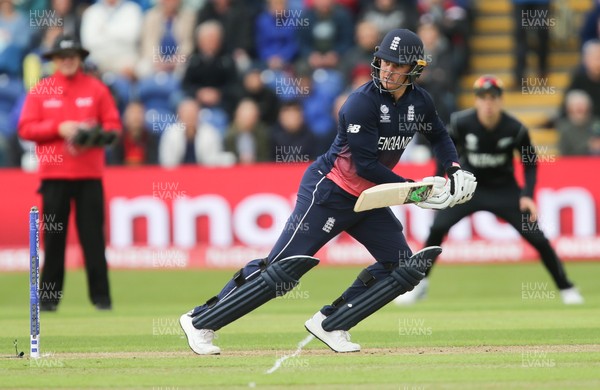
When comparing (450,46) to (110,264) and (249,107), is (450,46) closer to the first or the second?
(249,107)

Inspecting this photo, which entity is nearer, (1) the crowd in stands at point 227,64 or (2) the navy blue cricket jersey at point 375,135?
(2) the navy blue cricket jersey at point 375,135

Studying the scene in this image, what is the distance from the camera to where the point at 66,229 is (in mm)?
12992

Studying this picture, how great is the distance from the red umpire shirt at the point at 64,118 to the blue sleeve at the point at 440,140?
4.58m

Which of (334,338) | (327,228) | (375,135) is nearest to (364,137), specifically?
(375,135)

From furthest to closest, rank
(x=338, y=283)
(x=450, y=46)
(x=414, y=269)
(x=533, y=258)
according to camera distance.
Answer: (x=450, y=46), (x=533, y=258), (x=338, y=283), (x=414, y=269)

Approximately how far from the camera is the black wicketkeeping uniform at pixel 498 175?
42.8 feet

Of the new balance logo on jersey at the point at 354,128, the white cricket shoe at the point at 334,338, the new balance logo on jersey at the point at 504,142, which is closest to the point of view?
the new balance logo on jersey at the point at 354,128

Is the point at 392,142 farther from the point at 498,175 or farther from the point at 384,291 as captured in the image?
the point at 498,175

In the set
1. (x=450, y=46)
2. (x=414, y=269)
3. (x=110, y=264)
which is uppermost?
(x=450, y=46)

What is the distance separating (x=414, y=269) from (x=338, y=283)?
6.76 metres

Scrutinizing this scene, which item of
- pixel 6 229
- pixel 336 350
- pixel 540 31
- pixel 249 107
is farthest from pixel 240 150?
pixel 336 350

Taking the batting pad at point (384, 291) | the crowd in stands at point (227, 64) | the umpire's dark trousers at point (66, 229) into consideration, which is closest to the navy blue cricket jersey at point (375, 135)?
the batting pad at point (384, 291)

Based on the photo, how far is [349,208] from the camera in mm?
9227

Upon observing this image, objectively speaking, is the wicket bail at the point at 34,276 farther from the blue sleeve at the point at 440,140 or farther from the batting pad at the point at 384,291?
the blue sleeve at the point at 440,140
